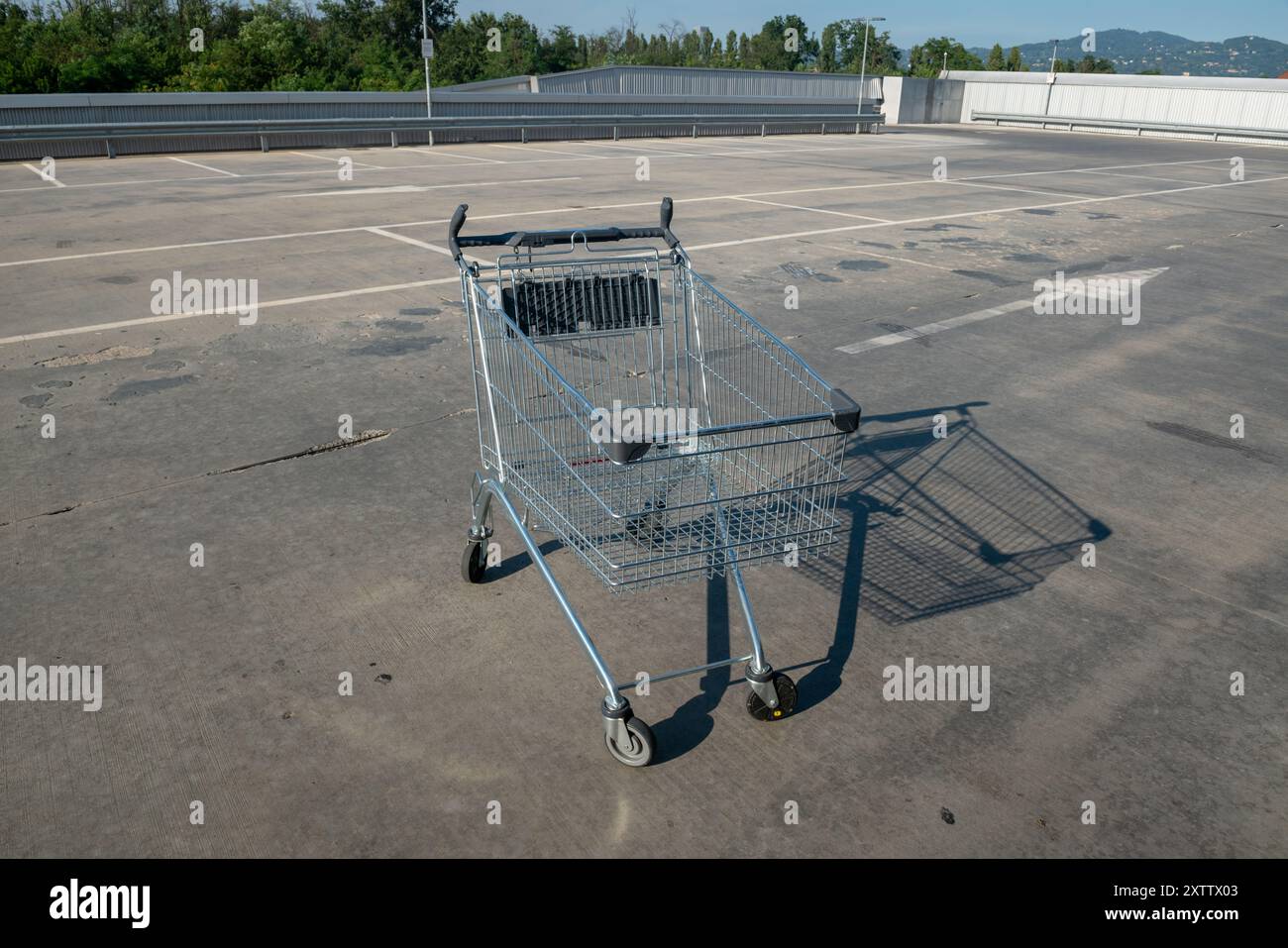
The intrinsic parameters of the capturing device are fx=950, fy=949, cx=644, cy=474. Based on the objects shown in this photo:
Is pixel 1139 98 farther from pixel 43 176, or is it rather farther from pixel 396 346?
pixel 396 346

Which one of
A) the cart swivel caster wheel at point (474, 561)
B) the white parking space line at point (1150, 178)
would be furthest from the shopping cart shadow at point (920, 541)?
the white parking space line at point (1150, 178)

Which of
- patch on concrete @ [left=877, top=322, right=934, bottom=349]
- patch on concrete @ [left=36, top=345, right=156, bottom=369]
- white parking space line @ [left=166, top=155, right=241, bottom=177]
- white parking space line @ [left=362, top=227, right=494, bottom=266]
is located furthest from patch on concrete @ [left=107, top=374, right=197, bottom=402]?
white parking space line @ [left=166, top=155, right=241, bottom=177]

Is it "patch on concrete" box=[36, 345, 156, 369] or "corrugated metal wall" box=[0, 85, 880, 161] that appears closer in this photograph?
"patch on concrete" box=[36, 345, 156, 369]

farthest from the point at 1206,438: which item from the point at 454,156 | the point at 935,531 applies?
the point at 454,156

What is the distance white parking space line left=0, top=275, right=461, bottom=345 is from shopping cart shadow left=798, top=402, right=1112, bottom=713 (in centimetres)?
497

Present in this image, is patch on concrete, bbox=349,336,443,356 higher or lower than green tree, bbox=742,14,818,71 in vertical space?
lower

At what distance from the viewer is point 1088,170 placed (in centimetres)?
2144

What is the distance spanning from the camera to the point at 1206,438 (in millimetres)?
5688

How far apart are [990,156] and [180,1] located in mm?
36035

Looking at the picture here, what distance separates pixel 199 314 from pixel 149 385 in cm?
180

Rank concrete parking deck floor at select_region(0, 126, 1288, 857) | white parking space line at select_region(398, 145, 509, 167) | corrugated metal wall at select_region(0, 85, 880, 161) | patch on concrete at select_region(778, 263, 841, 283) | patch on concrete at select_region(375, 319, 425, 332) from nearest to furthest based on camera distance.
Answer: concrete parking deck floor at select_region(0, 126, 1288, 857) < patch on concrete at select_region(375, 319, 425, 332) < patch on concrete at select_region(778, 263, 841, 283) < corrugated metal wall at select_region(0, 85, 880, 161) < white parking space line at select_region(398, 145, 509, 167)

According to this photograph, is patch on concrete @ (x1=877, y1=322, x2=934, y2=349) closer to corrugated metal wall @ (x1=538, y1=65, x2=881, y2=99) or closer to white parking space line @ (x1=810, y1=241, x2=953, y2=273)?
white parking space line @ (x1=810, y1=241, x2=953, y2=273)

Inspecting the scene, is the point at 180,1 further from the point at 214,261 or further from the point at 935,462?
the point at 935,462

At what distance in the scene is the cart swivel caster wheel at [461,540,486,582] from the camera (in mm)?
3875
